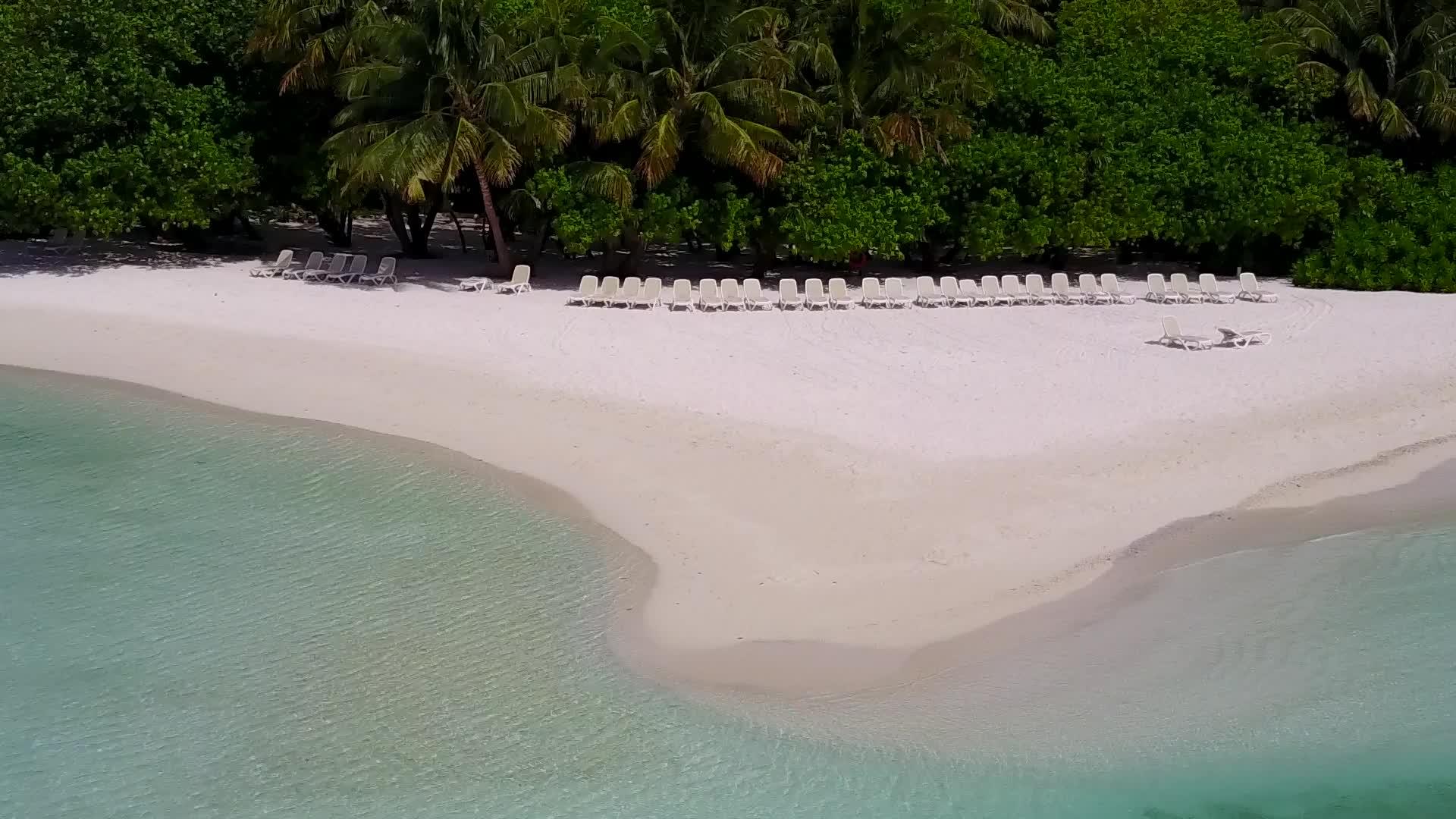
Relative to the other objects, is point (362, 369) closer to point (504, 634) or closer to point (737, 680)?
point (504, 634)

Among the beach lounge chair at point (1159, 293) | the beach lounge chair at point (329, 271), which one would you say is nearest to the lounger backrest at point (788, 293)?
the beach lounge chair at point (1159, 293)

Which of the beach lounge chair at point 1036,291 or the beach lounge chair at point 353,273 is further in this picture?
the beach lounge chair at point 353,273

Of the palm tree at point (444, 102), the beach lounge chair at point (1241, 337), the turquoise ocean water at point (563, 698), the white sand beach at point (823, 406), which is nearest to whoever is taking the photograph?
the turquoise ocean water at point (563, 698)

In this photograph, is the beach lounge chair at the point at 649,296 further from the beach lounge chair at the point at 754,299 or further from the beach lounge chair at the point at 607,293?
the beach lounge chair at the point at 754,299

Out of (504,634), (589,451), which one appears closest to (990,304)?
(589,451)

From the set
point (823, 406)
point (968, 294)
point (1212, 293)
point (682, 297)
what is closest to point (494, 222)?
point (682, 297)

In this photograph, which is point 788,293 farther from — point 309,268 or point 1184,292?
point 309,268

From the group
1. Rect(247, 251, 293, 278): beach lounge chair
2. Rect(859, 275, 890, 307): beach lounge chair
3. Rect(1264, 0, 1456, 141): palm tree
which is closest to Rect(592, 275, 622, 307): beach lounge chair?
Rect(859, 275, 890, 307): beach lounge chair
